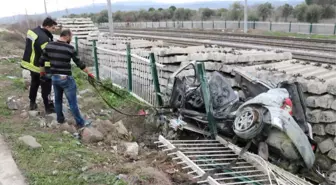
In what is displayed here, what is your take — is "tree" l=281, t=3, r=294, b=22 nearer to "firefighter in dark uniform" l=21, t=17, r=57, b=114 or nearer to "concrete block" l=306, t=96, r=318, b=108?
"concrete block" l=306, t=96, r=318, b=108

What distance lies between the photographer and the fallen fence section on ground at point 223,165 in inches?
170

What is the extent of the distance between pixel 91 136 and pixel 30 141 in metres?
0.91

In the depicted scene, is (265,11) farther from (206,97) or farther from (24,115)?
(24,115)

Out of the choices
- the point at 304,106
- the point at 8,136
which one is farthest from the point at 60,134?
the point at 304,106

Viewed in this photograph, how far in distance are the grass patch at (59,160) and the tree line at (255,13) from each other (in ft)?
123

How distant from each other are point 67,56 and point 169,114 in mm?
2148

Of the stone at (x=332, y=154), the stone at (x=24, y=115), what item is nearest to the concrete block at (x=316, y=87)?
the stone at (x=332, y=154)

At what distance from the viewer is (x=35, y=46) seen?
6.32 meters

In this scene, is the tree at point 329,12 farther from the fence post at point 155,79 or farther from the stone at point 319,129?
the stone at point 319,129

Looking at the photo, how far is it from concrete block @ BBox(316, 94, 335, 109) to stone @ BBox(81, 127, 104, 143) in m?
3.52

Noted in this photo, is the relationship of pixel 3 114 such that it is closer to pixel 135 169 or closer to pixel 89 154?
pixel 89 154

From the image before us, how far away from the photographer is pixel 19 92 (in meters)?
8.45

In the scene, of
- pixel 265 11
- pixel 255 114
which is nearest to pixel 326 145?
pixel 255 114

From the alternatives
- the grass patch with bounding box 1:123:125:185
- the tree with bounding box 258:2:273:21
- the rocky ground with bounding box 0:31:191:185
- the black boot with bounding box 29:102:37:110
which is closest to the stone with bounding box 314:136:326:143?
the rocky ground with bounding box 0:31:191:185
